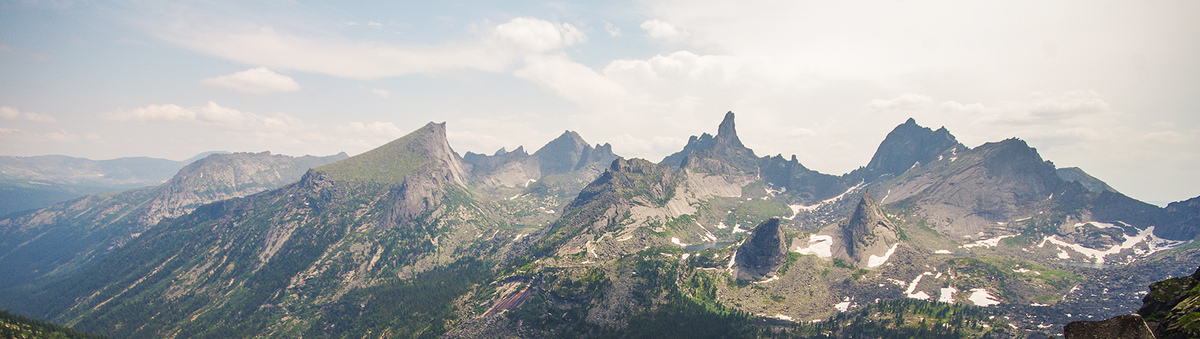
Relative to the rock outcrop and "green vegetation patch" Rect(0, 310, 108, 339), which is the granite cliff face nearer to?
the rock outcrop

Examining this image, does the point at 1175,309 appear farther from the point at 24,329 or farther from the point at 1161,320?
the point at 24,329

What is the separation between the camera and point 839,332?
181 meters

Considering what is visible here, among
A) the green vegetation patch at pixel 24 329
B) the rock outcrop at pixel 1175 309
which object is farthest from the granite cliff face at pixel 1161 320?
the green vegetation patch at pixel 24 329

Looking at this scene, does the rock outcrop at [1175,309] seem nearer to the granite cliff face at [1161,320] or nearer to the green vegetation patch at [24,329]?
the granite cliff face at [1161,320]

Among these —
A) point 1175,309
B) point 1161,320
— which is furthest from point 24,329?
point 1175,309

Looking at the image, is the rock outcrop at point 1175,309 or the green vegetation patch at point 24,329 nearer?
the rock outcrop at point 1175,309

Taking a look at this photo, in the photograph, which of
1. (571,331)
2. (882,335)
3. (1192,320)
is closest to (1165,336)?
(1192,320)

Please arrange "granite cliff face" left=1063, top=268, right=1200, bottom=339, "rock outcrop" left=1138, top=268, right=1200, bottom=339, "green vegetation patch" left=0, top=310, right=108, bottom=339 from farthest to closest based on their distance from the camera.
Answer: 1. "green vegetation patch" left=0, top=310, right=108, bottom=339
2. "rock outcrop" left=1138, top=268, right=1200, bottom=339
3. "granite cliff face" left=1063, top=268, right=1200, bottom=339

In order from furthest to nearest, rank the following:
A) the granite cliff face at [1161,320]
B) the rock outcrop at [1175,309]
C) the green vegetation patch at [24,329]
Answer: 1. the green vegetation patch at [24,329]
2. the rock outcrop at [1175,309]
3. the granite cliff face at [1161,320]

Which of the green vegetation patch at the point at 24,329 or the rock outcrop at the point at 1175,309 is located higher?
the rock outcrop at the point at 1175,309

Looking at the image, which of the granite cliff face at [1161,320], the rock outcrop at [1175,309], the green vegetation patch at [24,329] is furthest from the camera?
the green vegetation patch at [24,329]

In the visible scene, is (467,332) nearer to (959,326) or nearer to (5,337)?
(5,337)

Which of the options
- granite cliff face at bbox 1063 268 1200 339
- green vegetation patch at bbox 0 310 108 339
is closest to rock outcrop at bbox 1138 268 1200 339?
granite cliff face at bbox 1063 268 1200 339

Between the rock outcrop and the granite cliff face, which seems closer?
the granite cliff face
